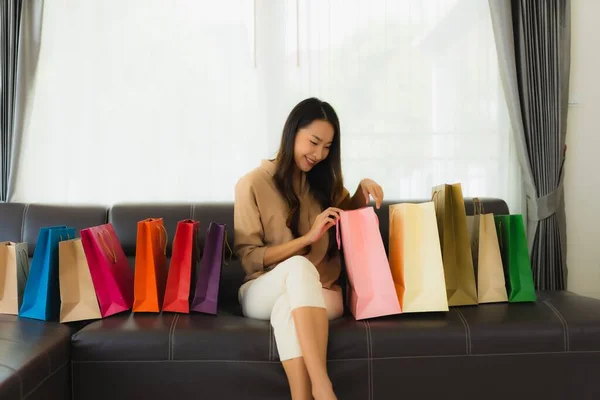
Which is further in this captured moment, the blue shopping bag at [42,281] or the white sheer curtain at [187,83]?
the white sheer curtain at [187,83]

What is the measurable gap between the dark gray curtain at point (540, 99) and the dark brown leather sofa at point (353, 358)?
0.94 meters

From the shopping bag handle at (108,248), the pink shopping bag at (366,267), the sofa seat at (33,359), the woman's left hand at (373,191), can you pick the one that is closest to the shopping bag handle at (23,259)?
the sofa seat at (33,359)

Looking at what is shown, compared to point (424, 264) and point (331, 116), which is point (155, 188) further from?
point (424, 264)

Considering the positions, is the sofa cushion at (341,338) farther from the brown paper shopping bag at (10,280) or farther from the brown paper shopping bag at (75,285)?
the brown paper shopping bag at (10,280)

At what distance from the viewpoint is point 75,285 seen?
1.92 metres

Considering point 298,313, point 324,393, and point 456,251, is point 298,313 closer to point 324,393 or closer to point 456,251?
point 324,393

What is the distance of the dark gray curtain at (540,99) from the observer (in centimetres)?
270

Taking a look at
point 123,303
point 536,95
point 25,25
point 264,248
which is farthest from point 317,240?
point 25,25

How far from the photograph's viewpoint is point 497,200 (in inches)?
97.9

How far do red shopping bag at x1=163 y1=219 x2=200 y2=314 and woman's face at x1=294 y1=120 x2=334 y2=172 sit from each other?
0.47 meters

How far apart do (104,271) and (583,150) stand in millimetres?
2308

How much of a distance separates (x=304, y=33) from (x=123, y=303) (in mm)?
1529

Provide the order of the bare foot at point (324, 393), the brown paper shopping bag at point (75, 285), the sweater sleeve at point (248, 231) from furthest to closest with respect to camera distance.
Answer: the sweater sleeve at point (248, 231) → the brown paper shopping bag at point (75, 285) → the bare foot at point (324, 393)

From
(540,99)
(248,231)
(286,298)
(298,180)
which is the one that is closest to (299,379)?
(286,298)
